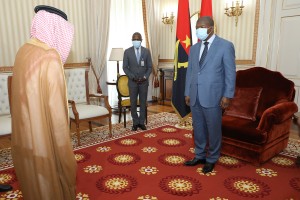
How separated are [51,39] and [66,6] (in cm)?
387

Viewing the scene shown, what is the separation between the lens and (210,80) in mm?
2496

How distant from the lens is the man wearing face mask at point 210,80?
2.45m

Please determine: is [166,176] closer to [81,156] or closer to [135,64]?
[81,156]

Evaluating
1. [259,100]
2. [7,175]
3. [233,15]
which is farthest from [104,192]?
[233,15]

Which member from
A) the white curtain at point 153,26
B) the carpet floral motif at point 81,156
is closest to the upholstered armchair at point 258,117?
the carpet floral motif at point 81,156

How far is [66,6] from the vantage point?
4863mm

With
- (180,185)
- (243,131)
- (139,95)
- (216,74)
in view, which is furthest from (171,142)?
(216,74)

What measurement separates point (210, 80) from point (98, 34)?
3.55m

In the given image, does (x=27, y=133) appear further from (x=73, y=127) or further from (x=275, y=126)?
(x=73, y=127)

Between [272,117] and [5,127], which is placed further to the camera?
[5,127]

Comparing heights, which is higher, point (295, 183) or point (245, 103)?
point (245, 103)

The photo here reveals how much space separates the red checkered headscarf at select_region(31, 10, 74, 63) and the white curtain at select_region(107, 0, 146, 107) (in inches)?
161

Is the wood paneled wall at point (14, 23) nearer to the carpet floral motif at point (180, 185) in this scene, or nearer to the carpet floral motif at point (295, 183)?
the carpet floral motif at point (180, 185)

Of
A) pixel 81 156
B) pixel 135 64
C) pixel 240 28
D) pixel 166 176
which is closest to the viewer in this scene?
pixel 166 176
